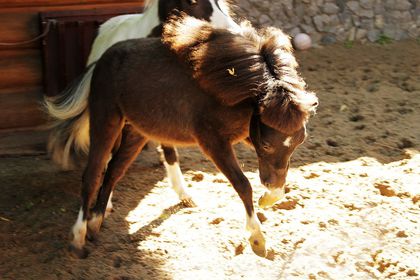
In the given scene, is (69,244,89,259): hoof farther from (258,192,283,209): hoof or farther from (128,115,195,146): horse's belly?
(258,192,283,209): hoof

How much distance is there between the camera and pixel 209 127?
4133mm

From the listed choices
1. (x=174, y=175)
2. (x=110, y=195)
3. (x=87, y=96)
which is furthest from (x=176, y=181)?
(x=87, y=96)

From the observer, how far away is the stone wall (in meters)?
9.20

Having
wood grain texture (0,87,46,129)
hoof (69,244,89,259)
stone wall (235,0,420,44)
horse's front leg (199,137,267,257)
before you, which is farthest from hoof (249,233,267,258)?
stone wall (235,0,420,44)

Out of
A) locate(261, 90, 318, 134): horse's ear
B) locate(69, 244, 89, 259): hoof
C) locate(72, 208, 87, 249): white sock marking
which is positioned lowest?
locate(69, 244, 89, 259): hoof

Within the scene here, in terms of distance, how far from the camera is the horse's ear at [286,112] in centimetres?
381

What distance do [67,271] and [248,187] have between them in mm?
1254

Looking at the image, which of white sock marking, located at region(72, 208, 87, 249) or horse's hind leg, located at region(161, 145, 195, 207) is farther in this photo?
horse's hind leg, located at region(161, 145, 195, 207)

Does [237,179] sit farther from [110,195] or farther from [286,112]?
[110,195]

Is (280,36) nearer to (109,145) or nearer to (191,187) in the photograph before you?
(109,145)

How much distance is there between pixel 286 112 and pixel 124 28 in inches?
84.4

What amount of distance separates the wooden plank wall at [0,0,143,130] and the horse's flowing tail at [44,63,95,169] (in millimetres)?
784

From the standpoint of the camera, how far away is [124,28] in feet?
18.1

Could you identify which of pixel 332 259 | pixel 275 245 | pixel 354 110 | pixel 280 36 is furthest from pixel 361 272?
pixel 354 110
